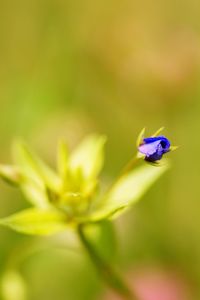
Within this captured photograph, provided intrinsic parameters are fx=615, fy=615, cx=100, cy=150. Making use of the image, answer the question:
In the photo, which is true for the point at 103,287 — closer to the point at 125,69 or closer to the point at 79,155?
the point at 79,155

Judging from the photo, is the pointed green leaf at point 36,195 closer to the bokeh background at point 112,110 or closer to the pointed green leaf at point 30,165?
the pointed green leaf at point 30,165

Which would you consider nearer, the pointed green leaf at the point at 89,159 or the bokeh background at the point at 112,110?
the pointed green leaf at the point at 89,159

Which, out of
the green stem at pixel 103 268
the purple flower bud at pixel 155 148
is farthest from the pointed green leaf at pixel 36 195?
the purple flower bud at pixel 155 148

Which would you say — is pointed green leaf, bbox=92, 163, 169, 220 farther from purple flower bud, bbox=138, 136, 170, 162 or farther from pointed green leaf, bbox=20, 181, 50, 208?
purple flower bud, bbox=138, 136, 170, 162

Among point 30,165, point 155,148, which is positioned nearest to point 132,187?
point 30,165

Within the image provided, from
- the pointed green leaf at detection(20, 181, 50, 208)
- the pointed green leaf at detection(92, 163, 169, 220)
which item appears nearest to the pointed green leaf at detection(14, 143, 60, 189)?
the pointed green leaf at detection(20, 181, 50, 208)

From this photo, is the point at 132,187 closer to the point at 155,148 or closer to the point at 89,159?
the point at 89,159
